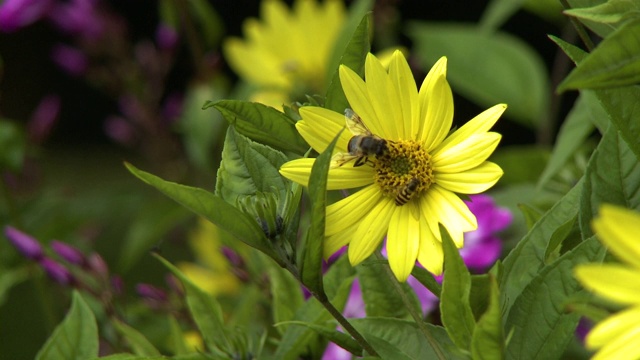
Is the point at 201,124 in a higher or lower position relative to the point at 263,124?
lower

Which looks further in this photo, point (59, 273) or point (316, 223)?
point (59, 273)

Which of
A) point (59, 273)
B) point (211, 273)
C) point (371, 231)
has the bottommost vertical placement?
point (211, 273)

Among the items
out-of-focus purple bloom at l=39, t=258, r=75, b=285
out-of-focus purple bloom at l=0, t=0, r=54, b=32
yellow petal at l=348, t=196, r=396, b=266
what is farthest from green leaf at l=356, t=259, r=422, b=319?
out-of-focus purple bloom at l=0, t=0, r=54, b=32

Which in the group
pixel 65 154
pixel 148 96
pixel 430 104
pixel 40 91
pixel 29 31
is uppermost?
pixel 430 104

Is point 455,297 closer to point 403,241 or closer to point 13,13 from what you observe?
point 403,241

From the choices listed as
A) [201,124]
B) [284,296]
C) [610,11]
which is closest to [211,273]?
[201,124]

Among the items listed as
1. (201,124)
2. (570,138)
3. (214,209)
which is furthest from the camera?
(201,124)

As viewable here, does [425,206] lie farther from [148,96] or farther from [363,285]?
[148,96]

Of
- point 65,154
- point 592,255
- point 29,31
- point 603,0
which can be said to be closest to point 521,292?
point 592,255

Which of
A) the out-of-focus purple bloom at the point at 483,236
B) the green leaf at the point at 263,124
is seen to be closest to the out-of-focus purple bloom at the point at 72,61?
the out-of-focus purple bloom at the point at 483,236
